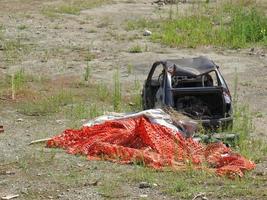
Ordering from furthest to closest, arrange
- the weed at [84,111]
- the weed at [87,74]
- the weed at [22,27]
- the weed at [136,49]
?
the weed at [22,27] → the weed at [136,49] → the weed at [87,74] → the weed at [84,111]

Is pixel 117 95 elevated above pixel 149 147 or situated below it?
below

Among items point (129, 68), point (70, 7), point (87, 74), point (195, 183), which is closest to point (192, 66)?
point (195, 183)

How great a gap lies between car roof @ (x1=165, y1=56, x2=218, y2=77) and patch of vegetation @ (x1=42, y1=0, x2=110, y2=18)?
11.8 metres

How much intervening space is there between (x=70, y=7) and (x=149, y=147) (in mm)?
15177

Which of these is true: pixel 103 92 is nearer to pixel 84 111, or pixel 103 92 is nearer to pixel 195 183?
pixel 84 111

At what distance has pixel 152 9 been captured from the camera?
2388 centimetres

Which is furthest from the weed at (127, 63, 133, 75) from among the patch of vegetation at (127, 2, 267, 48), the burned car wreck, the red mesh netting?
the red mesh netting

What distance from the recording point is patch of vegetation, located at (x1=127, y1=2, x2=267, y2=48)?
1816 cm

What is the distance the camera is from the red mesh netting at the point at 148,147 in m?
8.76

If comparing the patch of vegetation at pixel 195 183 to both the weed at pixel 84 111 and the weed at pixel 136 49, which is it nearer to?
the weed at pixel 84 111

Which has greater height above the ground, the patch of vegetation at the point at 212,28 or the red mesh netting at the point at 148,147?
the patch of vegetation at the point at 212,28

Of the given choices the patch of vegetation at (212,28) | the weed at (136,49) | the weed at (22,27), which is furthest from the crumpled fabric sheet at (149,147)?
the weed at (22,27)

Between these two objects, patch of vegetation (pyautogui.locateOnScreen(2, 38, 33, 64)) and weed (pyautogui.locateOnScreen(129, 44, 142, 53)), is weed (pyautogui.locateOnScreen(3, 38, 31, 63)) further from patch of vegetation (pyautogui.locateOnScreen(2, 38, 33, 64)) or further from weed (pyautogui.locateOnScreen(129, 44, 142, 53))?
weed (pyautogui.locateOnScreen(129, 44, 142, 53))

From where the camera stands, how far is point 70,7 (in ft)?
78.3
